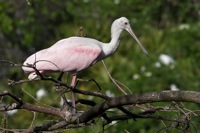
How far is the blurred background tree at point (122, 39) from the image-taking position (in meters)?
12.8

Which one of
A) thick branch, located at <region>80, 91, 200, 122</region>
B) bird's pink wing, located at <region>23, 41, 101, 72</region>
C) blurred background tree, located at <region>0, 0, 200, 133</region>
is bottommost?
thick branch, located at <region>80, 91, 200, 122</region>

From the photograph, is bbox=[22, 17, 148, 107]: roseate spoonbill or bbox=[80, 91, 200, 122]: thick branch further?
bbox=[22, 17, 148, 107]: roseate spoonbill

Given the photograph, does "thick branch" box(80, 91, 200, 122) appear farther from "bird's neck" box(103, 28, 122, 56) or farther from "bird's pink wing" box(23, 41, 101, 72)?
"bird's neck" box(103, 28, 122, 56)

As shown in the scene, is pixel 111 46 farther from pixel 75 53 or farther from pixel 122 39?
pixel 122 39

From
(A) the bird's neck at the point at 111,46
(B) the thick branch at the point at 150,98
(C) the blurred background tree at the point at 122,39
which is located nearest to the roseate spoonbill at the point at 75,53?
(A) the bird's neck at the point at 111,46

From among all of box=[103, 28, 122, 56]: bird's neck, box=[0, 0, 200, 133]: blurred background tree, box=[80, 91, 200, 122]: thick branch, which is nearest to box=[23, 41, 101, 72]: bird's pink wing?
box=[103, 28, 122, 56]: bird's neck

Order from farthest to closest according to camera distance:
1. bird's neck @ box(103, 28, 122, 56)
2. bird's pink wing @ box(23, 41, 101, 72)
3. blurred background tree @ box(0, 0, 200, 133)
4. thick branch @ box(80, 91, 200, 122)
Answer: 1. blurred background tree @ box(0, 0, 200, 133)
2. bird's neck @ box(103, 28, 122, 56)
3. bird's pink wing @ box(23, 41, 101, 72)
4. thick branch @ box(80, 91, 200, 122)

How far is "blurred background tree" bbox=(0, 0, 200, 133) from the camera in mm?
12820

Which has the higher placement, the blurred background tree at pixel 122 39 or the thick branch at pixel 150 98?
the blurred background tree at pixel 122 39

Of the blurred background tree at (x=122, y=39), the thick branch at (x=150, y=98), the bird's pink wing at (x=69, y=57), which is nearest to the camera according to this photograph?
the thick branch at (x=150, y=98)

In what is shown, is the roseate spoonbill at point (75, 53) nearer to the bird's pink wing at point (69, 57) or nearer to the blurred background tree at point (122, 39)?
the bird's pink wing at point (69, 57)

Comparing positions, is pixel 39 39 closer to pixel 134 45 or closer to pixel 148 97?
pixel 134 45

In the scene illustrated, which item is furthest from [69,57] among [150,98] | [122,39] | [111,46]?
[122,39]

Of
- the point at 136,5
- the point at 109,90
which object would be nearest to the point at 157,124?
the point at 109,90
